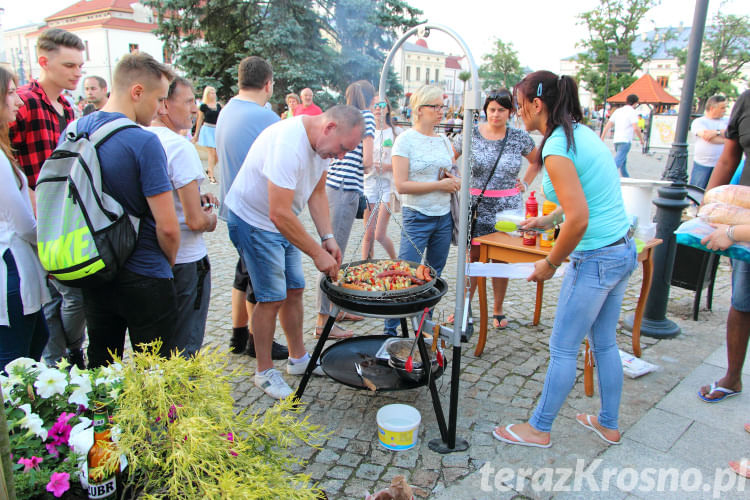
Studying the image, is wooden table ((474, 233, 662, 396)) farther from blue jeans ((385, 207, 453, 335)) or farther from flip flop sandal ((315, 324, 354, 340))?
flip flop sandal ((315, 324, 354, 340))

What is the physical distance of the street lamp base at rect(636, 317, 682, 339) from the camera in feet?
13.8

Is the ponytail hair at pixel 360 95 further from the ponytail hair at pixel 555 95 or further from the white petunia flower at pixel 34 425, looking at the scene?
the white petunia flower at pixel 34 425

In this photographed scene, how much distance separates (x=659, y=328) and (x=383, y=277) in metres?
2.74

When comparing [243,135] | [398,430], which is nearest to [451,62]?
[243,135]

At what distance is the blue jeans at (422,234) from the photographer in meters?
3.98

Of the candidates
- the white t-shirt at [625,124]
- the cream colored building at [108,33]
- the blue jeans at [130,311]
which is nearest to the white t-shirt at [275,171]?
the blue jeans at [130,311]

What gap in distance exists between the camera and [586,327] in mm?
2578

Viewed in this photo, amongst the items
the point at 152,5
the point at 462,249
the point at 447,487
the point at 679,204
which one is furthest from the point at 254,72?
the point at 152,5

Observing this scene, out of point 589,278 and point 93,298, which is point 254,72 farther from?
point 589,278

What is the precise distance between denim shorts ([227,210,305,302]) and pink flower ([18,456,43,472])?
5.90 feet

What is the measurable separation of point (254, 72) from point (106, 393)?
2824 millimetres

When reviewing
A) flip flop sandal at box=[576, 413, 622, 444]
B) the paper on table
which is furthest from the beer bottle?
flip flop sandal at box=[576, 413, 622, 444]

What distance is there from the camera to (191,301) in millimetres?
2795

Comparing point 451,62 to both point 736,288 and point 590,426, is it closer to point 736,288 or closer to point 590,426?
point 736,288
